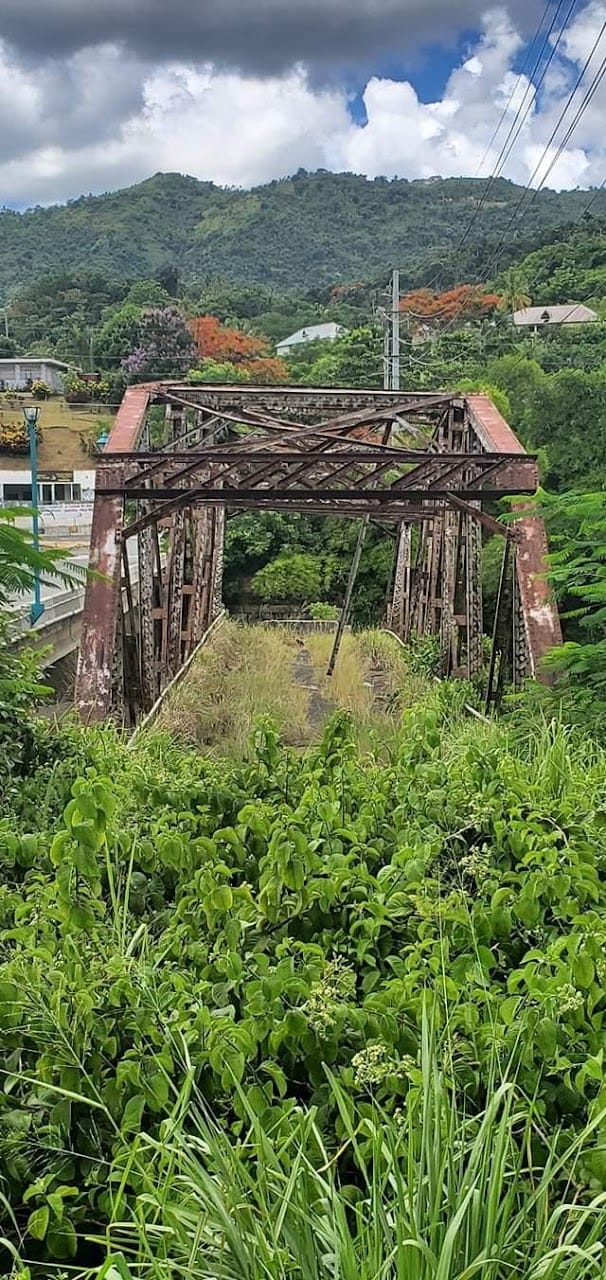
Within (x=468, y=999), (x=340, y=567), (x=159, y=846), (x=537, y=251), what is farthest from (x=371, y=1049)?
(x=537, y=251)

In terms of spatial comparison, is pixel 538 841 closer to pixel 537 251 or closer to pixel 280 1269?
pixel 280 1269

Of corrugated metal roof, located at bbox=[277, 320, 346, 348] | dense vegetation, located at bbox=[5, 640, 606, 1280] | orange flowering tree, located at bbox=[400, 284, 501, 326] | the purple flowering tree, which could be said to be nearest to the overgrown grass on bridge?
dense vegetation, located at bbox=[5, 640, 606, 1280]

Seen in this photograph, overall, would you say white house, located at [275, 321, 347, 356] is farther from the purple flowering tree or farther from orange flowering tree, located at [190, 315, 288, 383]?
the purple flowering tree

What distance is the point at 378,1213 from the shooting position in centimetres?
167

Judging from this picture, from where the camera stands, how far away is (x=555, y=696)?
664 centimetres

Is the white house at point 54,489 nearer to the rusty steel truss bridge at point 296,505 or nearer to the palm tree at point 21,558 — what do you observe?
the rusty steel truss bridge at point 296,505

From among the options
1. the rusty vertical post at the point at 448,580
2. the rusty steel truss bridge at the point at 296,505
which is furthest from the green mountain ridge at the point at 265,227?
the rusty vertical post at the point at 448,580

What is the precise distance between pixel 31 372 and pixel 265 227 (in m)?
66.5

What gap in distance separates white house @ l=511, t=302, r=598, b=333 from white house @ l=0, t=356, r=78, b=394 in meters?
29.8

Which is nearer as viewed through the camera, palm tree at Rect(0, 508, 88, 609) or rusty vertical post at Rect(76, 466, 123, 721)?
palm tree at Rect(0, 508, 88, 609)

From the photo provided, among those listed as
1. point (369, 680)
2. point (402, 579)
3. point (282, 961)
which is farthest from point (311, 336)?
point (282, 961)

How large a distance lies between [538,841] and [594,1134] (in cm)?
114

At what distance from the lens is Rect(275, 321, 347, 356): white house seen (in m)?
66.8

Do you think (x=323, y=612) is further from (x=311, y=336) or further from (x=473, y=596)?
(x=311, y=336)
